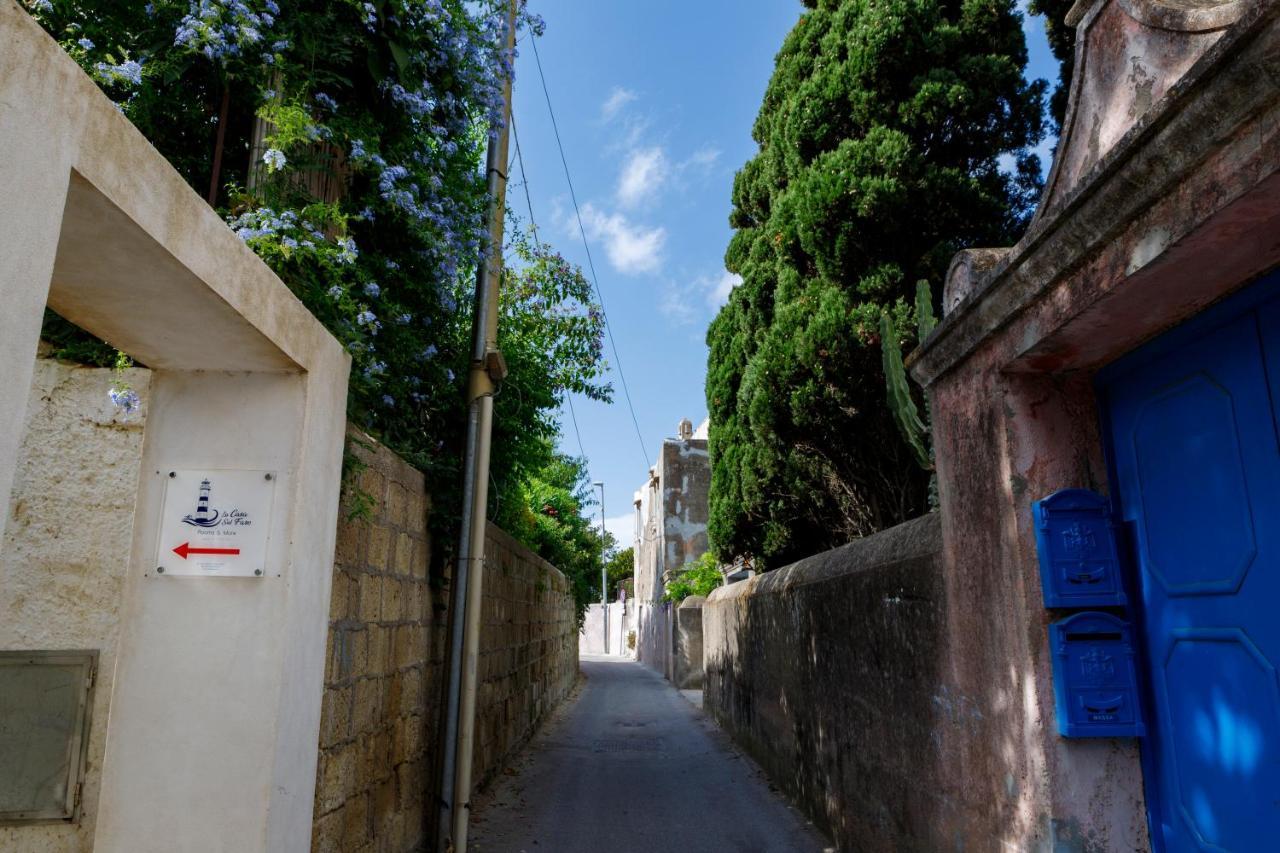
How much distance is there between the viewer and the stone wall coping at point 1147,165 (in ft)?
6.28

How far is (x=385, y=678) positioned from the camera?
→ 4.68 metres

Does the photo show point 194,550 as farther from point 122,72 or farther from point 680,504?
point 680,504

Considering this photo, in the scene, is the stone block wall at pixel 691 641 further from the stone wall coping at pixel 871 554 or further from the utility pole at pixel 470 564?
the utility pole at pixel 470 564

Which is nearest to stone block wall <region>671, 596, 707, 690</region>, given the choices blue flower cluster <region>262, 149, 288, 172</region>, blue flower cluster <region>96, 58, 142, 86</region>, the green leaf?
the green leaf

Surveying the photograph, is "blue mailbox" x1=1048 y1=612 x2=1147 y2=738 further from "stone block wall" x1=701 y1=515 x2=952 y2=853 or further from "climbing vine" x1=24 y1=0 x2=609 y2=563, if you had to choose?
"climbing vine" x1=24 y1=0 x2=609 y2=563

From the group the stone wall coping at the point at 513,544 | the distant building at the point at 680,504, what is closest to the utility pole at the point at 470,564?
the stone wall coping at the point at 513,544

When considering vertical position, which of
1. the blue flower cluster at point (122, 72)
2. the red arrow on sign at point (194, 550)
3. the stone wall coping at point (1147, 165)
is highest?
the blue flower cluster at point (122, 72)

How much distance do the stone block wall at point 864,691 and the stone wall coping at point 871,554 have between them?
0.01 meters

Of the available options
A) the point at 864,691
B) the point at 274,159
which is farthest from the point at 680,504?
the point at 274,159

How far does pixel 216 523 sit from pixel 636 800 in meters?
5.62

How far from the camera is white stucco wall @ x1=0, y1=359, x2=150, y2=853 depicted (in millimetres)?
3152

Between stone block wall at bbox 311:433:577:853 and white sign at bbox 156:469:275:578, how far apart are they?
2.41 feet

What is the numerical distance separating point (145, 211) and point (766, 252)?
307 inches

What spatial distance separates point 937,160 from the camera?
7.86m
